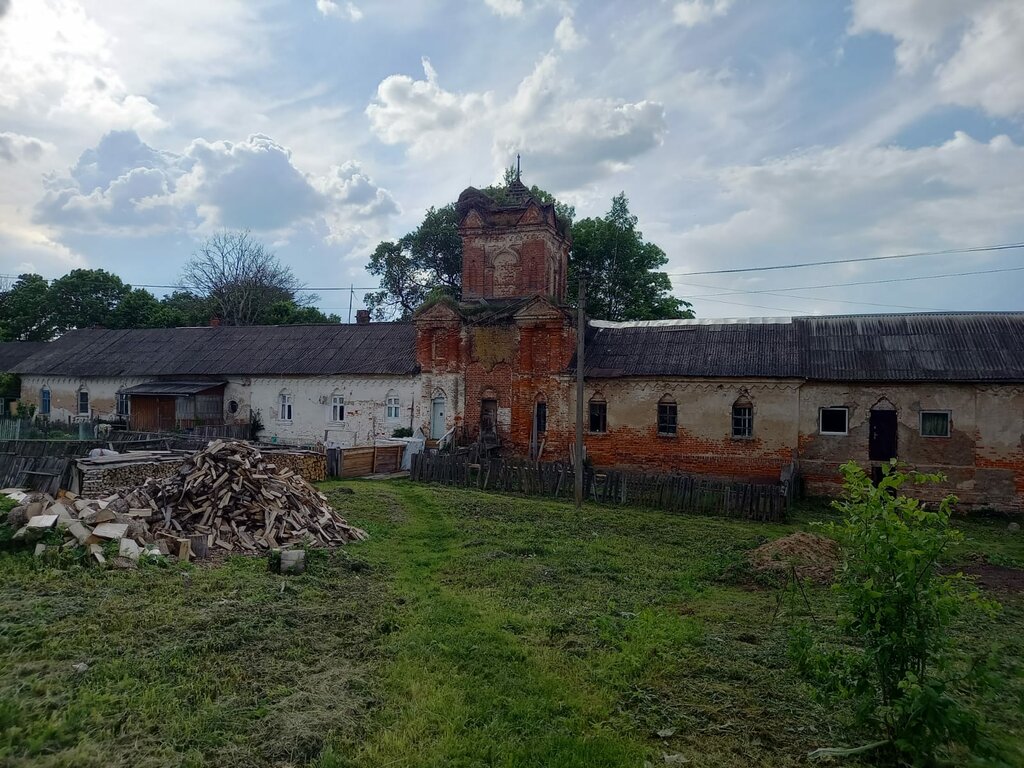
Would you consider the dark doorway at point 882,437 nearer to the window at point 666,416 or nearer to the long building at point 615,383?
the long building at point 615,383

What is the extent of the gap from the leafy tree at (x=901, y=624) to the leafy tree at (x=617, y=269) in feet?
107

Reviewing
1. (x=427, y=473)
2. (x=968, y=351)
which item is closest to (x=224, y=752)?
(x=427, y=473)

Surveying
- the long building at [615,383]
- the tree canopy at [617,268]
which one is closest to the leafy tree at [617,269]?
the tree canopy at [617,268]

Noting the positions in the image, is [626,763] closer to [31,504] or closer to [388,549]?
[388,549]

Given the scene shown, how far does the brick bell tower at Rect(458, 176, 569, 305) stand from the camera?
25.2 m

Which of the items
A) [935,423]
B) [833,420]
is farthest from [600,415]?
[935,423]

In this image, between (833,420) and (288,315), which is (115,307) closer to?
(288,315)

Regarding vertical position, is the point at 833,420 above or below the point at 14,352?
below

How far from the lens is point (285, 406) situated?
29.2 meters

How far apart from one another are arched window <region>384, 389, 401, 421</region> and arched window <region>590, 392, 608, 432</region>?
8496mm

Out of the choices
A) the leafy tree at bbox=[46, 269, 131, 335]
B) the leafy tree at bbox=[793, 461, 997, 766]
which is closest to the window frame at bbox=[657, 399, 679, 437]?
the leafy tree at bbox=[793, 461, 997, 766]

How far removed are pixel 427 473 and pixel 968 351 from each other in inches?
639

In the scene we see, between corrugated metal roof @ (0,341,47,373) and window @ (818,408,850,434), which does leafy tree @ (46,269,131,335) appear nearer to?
corrugated metal roof @ (0,341,47,373)

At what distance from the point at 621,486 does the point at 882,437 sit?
7945 millimetres
